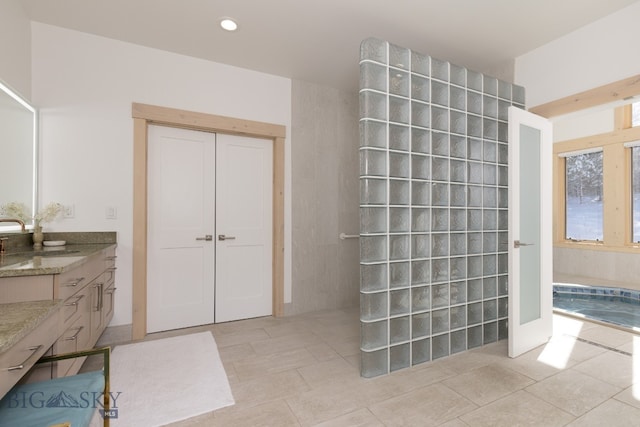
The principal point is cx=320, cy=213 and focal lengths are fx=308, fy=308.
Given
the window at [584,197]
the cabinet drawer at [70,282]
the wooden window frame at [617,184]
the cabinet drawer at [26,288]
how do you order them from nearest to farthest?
the cabinet drawer at [26,288] → the cabinet drawer at [70,282] → the wooden window frame at [617,184] → the window at [584,197]

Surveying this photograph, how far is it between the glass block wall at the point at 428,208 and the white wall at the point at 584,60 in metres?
0.32

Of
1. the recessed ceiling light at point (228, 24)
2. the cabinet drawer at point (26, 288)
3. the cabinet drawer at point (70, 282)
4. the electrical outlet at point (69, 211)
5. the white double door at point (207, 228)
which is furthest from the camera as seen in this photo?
the white double door at point (207, 228)

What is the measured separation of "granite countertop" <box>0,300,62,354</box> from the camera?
3.09ft

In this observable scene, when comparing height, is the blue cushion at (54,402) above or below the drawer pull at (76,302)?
below

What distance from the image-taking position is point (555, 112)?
2896 millimetres

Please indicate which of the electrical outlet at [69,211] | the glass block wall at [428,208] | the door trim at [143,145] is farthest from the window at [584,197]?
the electrical outlet at [69,211]

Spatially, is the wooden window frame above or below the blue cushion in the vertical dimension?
above

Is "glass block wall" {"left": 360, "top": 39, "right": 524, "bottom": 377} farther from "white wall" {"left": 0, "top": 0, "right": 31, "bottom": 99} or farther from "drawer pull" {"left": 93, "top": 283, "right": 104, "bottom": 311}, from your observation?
"white wall" {"left": 0, "top": 0, "right": 31, "bottom": 99}

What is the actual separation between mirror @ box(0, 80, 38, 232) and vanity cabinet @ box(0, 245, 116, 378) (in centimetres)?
73

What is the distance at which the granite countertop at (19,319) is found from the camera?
94 cm

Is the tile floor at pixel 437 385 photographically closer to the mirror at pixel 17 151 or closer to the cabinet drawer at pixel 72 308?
the cabinet drawer at pixel 72 308

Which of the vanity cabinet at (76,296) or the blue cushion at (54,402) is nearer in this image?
the blue cushion at (54,402)

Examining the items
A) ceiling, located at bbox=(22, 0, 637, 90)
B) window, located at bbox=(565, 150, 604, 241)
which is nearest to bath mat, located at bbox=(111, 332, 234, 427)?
ceiling, located at bbox=(22, 0, 637, 90)

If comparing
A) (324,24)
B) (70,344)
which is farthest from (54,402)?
(324,24)
